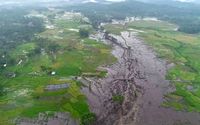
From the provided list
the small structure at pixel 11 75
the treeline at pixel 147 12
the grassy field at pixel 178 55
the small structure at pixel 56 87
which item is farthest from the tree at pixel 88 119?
the treeline at pixel 147 12

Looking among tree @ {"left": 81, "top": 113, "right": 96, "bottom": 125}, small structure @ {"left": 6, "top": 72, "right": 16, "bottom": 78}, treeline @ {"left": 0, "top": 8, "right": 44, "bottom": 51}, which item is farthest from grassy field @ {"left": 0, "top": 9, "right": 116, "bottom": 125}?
treeline @ {"left": 0, "top": 8, "right": 44, "bottom": 51}

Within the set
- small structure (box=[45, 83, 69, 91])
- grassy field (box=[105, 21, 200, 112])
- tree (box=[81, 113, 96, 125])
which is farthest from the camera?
small structure (box=[45, 83, 69, 91])

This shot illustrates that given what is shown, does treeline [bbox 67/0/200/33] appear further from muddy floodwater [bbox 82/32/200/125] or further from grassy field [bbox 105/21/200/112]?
muddy floodwater [bbox 82/32/200/125]

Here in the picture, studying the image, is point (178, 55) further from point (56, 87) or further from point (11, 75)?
point (11, 75)

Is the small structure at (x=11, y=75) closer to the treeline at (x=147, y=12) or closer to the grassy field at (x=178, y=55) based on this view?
the grassy field at (x=178, y=55)

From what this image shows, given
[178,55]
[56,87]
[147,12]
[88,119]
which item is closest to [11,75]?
[56,87]

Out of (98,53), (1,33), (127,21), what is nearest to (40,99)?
(98,53)
